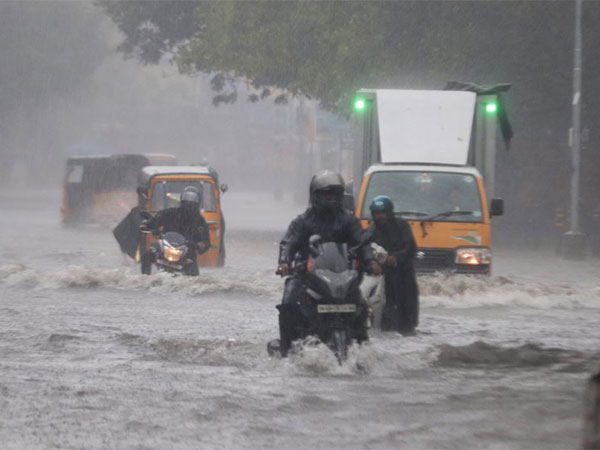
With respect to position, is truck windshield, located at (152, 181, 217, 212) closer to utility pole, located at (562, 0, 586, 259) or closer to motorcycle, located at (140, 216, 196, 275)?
motorcycle, located at (140, 216, 196, 275)

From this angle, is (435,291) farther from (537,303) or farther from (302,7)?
(302,7)

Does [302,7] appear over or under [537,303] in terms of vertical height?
over

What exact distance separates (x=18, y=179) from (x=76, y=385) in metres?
98.5

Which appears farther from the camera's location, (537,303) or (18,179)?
(18,179)

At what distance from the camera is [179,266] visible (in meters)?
17.7

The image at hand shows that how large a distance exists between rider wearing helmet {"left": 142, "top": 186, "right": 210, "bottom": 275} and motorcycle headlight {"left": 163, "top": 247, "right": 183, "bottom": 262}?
0.17 meters

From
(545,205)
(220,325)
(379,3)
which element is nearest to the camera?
(220,325)

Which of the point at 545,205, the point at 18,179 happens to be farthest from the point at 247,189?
the point at 545,205

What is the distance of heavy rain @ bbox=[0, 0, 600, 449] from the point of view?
844cm

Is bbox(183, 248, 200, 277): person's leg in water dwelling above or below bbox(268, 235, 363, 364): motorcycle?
below

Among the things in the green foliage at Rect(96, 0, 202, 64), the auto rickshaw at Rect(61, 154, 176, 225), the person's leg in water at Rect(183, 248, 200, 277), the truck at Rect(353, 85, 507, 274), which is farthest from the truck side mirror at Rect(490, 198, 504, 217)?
the green foliage at Rect(96, 0, 202, 64)

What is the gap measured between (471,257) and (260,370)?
234 inches

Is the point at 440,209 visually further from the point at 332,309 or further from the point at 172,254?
the point at 332,309

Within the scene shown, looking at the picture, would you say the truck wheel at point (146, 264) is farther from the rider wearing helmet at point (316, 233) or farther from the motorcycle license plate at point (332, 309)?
the motorcycle license plate at point (332, 309)
